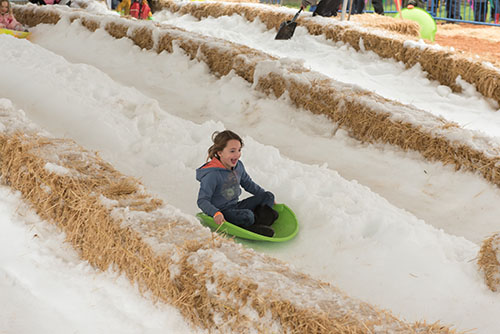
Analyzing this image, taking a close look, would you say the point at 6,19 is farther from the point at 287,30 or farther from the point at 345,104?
the point at 345,104

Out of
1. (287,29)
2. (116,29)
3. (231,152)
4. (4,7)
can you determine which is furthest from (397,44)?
(4,7)

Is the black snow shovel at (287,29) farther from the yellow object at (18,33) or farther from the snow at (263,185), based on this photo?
the yellow object at (18,33)

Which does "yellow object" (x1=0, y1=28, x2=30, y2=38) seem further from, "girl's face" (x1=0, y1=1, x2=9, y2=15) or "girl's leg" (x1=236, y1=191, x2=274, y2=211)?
"girl's leg" (x1=236, y1=191, x2=274, y2=211)

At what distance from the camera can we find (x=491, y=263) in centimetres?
255

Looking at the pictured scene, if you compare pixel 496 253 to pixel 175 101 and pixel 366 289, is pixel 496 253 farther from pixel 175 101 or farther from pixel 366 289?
pixel 175 101

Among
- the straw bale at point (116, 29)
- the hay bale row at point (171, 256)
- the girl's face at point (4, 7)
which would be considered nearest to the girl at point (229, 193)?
the hay bale row at point (171, 256)

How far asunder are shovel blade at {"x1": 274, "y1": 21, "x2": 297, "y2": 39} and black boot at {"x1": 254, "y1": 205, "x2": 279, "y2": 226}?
18.9 feet

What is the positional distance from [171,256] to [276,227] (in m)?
1.03

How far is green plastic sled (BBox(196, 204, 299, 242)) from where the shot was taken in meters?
2.83

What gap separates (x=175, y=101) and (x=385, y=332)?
4176 mm

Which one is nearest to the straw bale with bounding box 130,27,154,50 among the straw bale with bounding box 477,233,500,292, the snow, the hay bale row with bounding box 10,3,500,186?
the hay bale row with bounding box 10,3,500,186

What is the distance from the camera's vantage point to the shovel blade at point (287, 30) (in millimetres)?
8250

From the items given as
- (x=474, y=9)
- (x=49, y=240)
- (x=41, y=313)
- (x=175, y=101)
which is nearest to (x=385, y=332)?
(x=41, y=313)

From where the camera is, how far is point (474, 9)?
1341 cm
